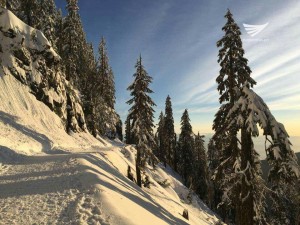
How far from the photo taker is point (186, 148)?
62.7 meters

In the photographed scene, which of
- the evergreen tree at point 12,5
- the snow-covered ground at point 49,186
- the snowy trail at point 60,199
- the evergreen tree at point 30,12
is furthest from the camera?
the evergreen tree at point 12,5

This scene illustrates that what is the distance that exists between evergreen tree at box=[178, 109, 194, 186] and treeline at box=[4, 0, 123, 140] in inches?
613

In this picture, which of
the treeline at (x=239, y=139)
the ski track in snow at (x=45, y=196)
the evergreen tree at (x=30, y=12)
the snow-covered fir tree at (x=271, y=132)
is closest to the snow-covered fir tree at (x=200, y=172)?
the treeline at (x=239, y=139)

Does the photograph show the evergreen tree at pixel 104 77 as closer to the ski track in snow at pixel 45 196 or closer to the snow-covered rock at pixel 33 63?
the snow-covered rock at pixel 33 63

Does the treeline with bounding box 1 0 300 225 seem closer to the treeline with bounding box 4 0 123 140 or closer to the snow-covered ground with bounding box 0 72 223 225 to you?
the treeline with bounding box 4 0 123 140

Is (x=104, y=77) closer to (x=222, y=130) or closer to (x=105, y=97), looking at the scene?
A: (x=105, y=97)

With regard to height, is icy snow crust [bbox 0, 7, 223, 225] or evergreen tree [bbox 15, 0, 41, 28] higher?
evergreen tree [bbox 15, 0, 41, 28]

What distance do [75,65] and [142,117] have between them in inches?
1151

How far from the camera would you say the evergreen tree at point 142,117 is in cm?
2786

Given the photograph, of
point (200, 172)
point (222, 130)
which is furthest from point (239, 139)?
point (200, 172)

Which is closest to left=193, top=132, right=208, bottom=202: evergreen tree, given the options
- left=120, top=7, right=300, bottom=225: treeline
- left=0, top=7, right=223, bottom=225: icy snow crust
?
left=0, top=7, right=223, bottom=225: icy snow crust

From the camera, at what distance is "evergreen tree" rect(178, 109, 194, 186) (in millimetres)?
61219

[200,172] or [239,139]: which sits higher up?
[200,172]

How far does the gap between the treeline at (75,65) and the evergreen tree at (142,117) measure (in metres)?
14.1
